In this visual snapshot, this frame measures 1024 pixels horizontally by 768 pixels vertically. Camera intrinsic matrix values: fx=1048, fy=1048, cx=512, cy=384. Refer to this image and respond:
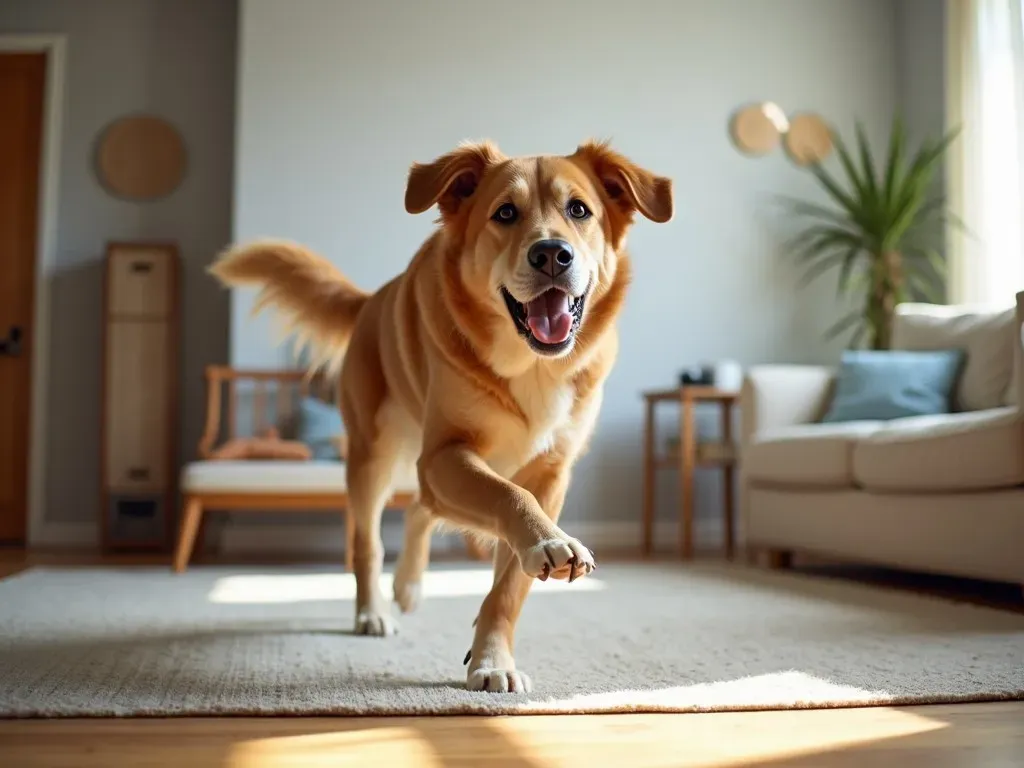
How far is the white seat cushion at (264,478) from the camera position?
3.76 m

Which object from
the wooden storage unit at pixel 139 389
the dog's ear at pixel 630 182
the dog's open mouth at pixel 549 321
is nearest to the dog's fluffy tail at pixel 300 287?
the dog's ear at pixel 630 182

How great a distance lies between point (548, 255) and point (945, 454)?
1713 millimetres

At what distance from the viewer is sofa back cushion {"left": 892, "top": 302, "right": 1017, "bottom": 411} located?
352 centimetres

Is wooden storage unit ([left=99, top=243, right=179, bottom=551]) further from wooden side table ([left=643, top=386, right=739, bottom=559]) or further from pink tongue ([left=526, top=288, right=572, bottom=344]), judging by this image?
pink tongue ([left=526, top=288, right=572, bottom=344])

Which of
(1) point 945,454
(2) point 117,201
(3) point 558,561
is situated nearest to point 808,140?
(1) point 945,454

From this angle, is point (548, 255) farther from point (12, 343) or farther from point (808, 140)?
point (12, 343)

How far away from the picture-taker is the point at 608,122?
16.9 feet

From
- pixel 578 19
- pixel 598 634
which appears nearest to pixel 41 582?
pixel 598 634

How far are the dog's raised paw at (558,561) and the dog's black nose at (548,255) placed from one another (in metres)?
0.45

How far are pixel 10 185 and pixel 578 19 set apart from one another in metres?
2.97

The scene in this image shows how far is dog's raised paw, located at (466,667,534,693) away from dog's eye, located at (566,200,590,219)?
763 millimetres

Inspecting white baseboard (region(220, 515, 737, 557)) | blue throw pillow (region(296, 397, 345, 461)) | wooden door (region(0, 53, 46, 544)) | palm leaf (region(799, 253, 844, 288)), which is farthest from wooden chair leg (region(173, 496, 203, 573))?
palm leaf (region(799, 253, 844, 288))

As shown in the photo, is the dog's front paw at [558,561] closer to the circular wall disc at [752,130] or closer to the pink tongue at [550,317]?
the pink tongue at [550,317]

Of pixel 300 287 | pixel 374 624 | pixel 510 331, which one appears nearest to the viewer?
pixel 510 331
